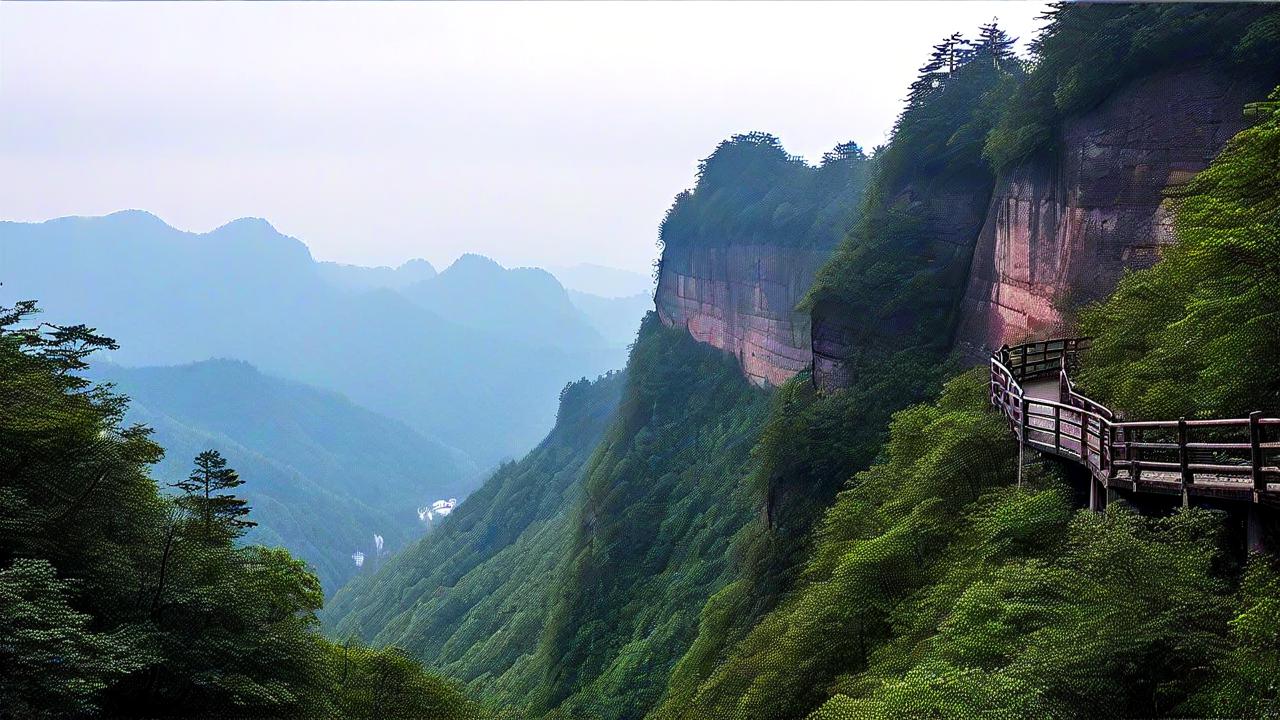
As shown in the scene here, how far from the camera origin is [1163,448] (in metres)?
11.0

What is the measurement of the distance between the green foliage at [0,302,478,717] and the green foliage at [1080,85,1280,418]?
12.5 metres

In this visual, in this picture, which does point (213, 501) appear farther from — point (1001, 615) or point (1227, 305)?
point (1227, 305)

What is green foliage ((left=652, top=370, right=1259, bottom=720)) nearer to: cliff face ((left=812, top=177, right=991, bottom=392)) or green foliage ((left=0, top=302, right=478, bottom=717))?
green foliage ((left=0, top=302, right=478, bottom=717))

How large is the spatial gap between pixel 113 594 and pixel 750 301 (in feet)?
165

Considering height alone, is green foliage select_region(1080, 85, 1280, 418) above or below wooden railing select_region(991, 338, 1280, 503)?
above

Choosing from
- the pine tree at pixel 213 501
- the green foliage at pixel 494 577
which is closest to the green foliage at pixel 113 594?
the pine tree at pixel 213 501

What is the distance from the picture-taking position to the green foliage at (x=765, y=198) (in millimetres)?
58219

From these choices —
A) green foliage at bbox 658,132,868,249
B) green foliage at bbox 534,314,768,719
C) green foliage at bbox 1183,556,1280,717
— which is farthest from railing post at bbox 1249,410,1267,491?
green foliage at bbox 658,132,868,249

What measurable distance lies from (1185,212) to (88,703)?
15.3 m

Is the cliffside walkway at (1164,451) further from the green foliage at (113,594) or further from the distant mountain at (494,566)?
the distant mountain at (494,566)

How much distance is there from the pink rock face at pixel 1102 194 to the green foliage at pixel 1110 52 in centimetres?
38

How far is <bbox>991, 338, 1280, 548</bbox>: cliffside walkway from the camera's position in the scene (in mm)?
9906

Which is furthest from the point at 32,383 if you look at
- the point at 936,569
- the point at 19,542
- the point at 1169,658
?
the point at 1169,658

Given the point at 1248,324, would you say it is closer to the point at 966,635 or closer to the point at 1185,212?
the point at 1185,212
